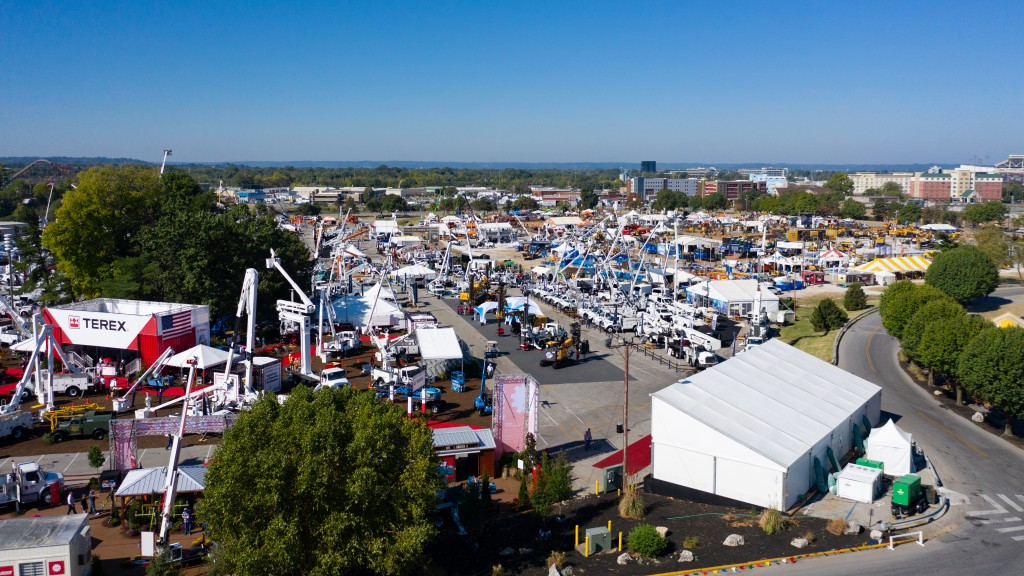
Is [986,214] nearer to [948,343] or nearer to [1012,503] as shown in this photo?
[948,343]

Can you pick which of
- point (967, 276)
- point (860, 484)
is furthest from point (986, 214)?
point (860, 484)

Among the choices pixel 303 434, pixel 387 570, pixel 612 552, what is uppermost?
pixel 303 434

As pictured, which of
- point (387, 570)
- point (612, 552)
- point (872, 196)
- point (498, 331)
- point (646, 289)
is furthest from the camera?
point (872, 196)

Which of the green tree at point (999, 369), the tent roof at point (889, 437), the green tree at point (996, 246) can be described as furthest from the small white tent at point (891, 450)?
the green tree at point (996, 246)

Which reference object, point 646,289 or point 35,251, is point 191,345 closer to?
point 35,251

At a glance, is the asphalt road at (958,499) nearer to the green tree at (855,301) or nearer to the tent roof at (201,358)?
the green tree at (855,301)

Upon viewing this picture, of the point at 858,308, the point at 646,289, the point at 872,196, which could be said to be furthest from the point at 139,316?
the point at 872,196
